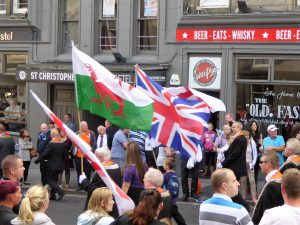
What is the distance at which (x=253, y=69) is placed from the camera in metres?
18.7

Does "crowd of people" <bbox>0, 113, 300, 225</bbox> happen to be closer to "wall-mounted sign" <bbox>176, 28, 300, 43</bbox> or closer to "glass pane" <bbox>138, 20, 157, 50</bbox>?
"wall-mounted sign" <bbox>176, 28, 300, 43</bbox>

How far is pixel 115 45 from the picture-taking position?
21422 millimetres

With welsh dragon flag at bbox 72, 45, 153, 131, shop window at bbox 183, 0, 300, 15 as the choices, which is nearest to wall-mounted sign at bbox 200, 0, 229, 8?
shop window at bbox 183, 0, 300, 15

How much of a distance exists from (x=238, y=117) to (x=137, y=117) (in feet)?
29.8

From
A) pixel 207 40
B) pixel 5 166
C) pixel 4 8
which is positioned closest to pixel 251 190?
pixel 207 40

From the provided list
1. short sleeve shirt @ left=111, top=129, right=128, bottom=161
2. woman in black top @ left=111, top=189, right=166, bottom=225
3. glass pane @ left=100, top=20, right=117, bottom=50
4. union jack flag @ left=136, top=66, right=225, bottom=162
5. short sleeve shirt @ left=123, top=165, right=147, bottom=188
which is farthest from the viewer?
glass pane @ left=100, top=20, right=117, bottom=50

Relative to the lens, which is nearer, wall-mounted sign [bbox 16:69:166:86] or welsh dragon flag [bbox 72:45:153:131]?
welsh dragon flag [bbox 72:45:153:131]

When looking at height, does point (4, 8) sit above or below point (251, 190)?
above

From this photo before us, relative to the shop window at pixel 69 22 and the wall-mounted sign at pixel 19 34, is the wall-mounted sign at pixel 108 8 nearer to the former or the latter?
the shop window at pixel 69 22

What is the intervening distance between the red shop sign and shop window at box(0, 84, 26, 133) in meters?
6.31

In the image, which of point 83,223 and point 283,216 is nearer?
point 283,216

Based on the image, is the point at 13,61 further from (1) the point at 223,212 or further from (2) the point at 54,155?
(1) the point at 223,212

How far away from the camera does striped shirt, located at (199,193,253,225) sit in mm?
6230

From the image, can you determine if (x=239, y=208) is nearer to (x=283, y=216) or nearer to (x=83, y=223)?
(x=283, y=216)
